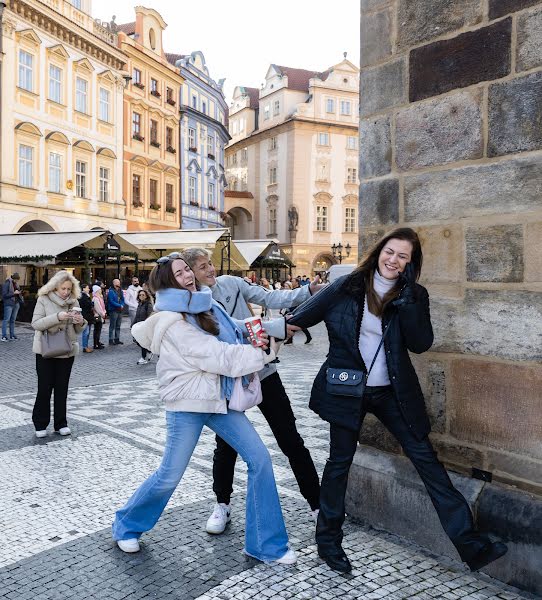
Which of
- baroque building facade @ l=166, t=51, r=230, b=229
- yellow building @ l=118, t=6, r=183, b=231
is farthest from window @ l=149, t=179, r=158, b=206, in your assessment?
baroque building facade @ l=166, t=51, r=230, b=229

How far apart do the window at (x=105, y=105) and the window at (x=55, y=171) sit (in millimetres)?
3838

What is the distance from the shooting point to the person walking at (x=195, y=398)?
333 cm

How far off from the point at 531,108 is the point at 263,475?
7.36 ft

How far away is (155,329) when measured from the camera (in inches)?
135

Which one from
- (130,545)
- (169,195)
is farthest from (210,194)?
(130,545)

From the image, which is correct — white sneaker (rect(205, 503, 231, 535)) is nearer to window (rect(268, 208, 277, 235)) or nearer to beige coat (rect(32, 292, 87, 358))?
beige coat (rect(32, 292, 87, 358))

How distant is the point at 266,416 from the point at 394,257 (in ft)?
4.09

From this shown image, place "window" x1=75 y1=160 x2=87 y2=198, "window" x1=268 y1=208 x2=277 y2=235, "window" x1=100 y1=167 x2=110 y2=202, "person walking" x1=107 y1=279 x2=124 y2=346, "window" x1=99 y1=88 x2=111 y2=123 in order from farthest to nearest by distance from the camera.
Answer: "window" x1=268 y1=208 x2=277 y2=235
"window" x1=100 y1=167 x2=110 y2=202
"window" x1=99 y1=88 x2=111 y2=123
"window" x1=75 y1=160 x2=87 y2=198
"person walking" x1=107 y1=279 x2=124 y2=346

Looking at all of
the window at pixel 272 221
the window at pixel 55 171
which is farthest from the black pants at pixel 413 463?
the window at pixel 272 221

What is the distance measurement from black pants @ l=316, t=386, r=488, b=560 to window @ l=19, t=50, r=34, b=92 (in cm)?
2531

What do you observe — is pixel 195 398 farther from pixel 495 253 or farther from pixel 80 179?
pixel 80 179

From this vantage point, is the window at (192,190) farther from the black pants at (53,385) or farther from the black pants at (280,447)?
the black pants at (280,447)

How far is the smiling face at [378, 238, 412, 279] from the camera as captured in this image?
326cm

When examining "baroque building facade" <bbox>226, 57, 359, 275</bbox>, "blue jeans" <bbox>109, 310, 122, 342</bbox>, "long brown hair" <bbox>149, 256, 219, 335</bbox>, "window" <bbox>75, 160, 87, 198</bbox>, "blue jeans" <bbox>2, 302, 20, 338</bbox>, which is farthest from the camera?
"baroque building facade" <bbox>226, 57, 359, 275</bbox>
